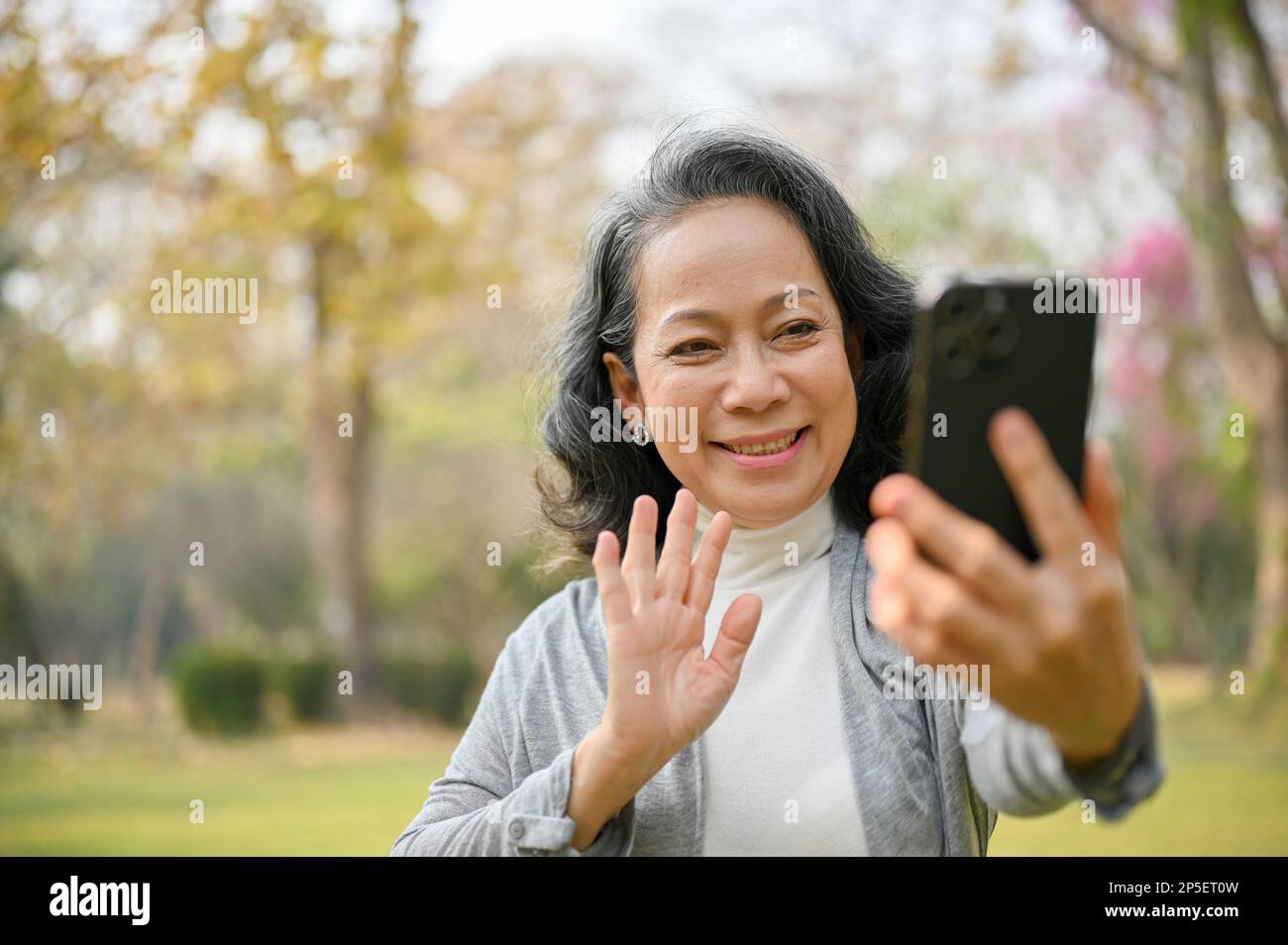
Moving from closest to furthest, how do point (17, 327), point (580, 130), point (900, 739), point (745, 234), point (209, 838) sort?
point (900, 739), point (745, 234), point (209, 838), point (17, 327), point (580, 130)

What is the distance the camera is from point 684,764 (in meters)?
1.53

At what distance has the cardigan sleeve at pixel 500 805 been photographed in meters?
1.34

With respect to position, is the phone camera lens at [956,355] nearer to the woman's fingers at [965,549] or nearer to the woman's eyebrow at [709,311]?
the woman's fingers at [965,549]

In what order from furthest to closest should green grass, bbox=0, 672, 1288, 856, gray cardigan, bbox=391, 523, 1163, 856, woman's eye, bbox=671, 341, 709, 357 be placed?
green grass, bbox=0, 672, 1288, 856 → woman's eye, bbox=671, 341, 709, 357 → gray cardigan, bbox=391, 523, 1163, 856

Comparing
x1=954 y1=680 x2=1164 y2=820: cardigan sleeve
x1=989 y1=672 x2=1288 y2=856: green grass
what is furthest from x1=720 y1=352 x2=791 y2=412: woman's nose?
x1=989 y1=672 x2=1288 y2=856: green grass

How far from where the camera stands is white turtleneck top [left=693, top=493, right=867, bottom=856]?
1.49m

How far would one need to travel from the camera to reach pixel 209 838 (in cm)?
698

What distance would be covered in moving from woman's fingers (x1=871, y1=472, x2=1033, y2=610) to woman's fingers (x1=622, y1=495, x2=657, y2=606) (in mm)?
470

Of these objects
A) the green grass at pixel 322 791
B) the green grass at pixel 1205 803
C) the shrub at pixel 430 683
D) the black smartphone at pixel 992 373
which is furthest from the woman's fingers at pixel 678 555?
the shrub at pixel 430 683

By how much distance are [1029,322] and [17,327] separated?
12.6 meters

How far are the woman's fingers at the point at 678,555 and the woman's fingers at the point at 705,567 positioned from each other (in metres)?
0.01

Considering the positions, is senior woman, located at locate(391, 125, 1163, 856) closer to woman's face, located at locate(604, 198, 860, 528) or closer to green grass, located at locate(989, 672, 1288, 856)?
woman's face, located at locate(604, 198, 860, 528)
